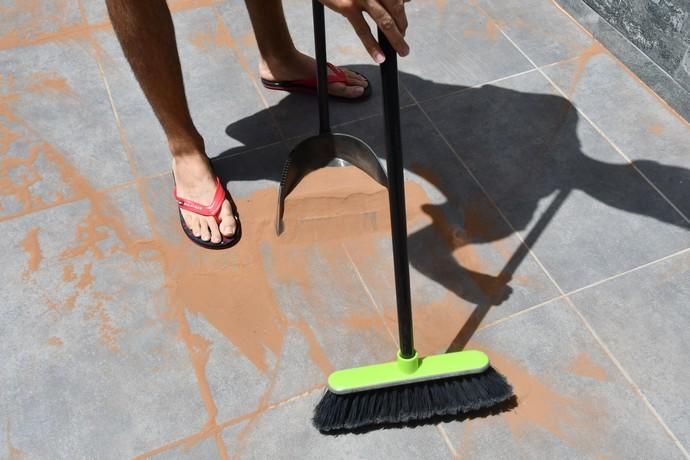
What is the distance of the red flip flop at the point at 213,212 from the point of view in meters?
1.64

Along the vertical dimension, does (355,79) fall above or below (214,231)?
above

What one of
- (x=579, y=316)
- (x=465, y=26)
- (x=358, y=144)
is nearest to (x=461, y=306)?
(x=579, y=316)

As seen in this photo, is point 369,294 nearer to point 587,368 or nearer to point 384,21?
point 587,368

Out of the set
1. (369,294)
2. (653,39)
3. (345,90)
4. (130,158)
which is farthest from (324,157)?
(653,39)

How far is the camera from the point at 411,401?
1.31 m

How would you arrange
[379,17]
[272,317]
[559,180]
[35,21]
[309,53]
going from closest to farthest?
[379,17]
[272,317]
[559,180]
[309,53]
[35,21]

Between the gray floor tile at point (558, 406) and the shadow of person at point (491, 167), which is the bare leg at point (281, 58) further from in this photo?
the gray floor tile at point (558, 406)

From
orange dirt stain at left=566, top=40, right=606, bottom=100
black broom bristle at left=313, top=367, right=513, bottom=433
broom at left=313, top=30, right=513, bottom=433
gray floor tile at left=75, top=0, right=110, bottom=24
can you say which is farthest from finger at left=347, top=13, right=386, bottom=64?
gray floor tile at left=75, top=0, right=110, bottom=24

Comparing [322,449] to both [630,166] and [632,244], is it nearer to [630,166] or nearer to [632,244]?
[632,244]

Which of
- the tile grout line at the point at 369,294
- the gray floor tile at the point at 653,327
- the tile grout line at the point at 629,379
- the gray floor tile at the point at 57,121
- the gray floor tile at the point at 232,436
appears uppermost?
the gray floor tile at the point at 653,327

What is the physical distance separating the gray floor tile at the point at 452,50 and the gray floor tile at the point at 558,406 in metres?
0.82

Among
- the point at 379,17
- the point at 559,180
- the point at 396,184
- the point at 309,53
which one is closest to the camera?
the point at 379,17

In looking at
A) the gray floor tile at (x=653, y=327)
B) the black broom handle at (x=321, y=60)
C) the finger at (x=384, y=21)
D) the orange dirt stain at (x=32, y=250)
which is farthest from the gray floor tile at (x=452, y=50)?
the orange dirt stain at (x=32, y=250)

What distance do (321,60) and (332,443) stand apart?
0.82 meters
